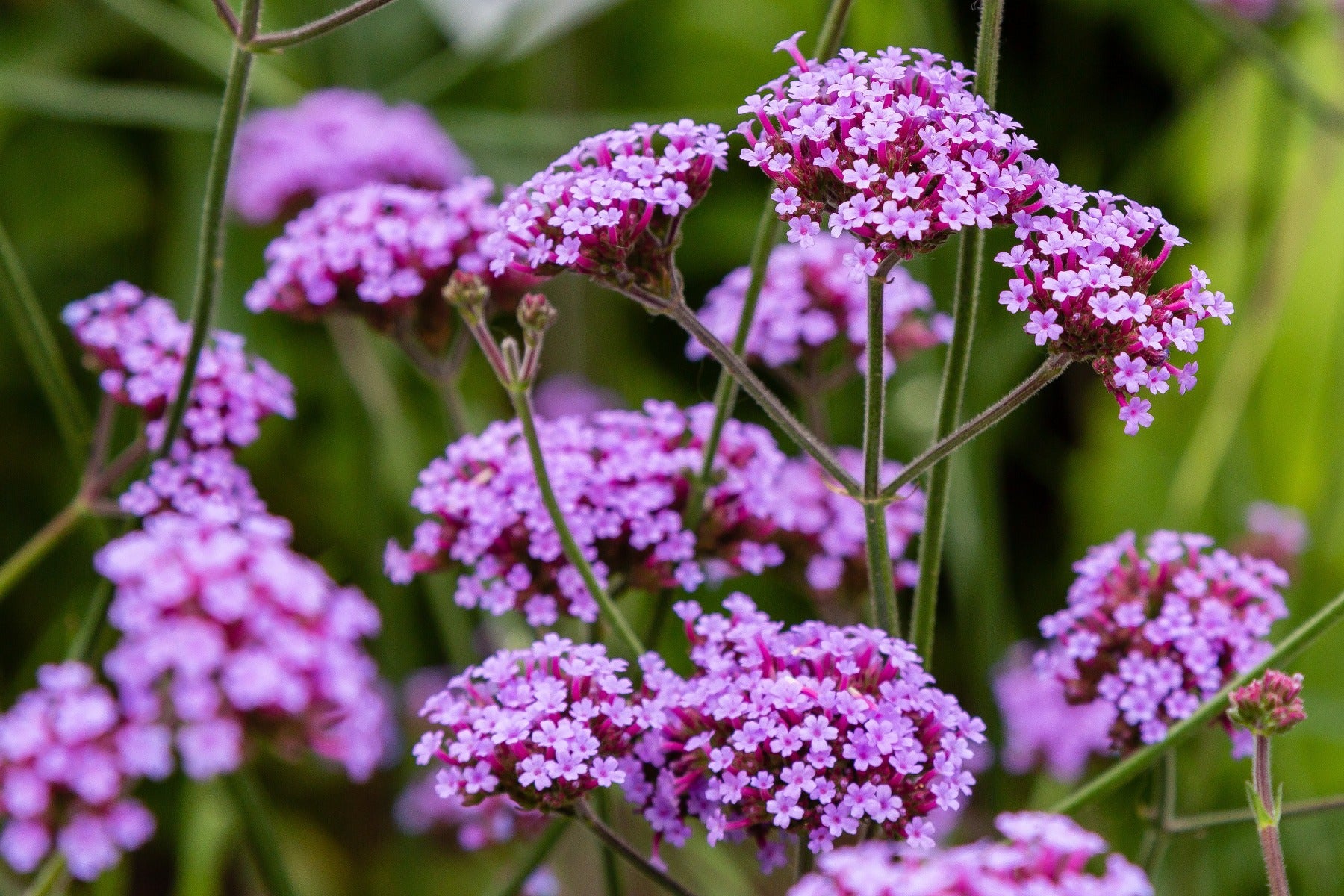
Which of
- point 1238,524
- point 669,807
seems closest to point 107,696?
point 669,807

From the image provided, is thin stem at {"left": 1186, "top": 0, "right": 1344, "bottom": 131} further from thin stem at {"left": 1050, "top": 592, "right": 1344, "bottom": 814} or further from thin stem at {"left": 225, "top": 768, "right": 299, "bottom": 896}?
thin stem at {"left": 225, "top": 768, "right": 299, "bottom": 896}

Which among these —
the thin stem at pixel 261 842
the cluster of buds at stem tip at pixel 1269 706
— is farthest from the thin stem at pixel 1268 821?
the thin stem at pixel 261 842

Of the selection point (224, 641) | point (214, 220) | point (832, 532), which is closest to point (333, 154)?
point (214, 220)

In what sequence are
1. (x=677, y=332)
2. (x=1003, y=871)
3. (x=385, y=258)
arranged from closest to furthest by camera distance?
1. (x=1003, y=871)
2. (x=385, y=258)
3. (x=677, y=332)

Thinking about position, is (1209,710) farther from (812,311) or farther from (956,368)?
(812,311)

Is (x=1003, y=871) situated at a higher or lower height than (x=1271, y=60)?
lower

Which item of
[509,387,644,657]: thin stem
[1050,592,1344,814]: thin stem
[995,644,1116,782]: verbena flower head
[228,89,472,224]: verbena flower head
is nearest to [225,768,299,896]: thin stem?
[509,387,644,657]: thin stem

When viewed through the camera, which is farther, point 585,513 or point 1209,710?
point 585,513

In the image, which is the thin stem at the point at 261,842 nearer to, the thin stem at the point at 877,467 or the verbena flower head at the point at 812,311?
the thin stem at the point at 877,467
